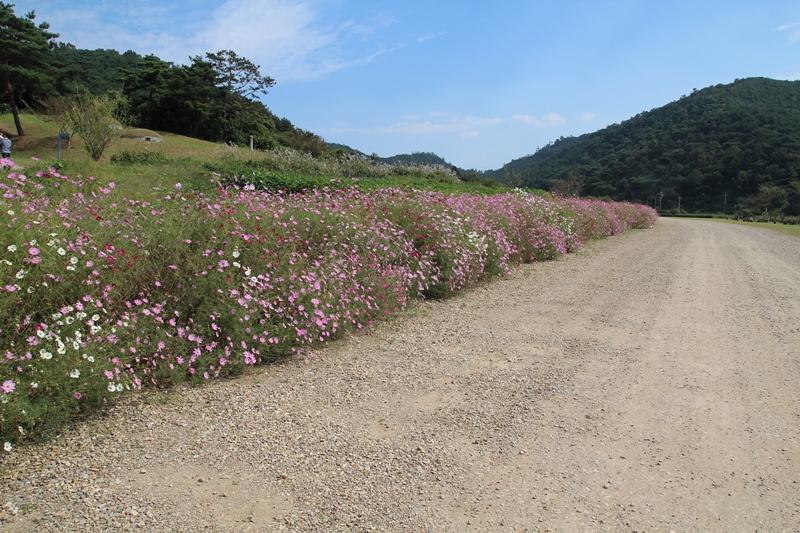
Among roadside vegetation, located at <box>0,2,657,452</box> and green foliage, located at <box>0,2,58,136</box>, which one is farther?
green foliage, located at <box>0,2,58,136</box>

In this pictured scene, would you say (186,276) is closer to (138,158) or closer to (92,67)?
(138,158)

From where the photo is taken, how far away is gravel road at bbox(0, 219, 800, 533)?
7.91ft

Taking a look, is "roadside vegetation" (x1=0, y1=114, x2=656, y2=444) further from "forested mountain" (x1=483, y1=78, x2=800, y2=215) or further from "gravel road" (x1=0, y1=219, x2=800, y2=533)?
"forested mountain" (x1=483, y1=78, x2=800, y2=215)

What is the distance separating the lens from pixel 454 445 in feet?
10.1

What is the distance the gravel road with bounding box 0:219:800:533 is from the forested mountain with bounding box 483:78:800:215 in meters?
46.5

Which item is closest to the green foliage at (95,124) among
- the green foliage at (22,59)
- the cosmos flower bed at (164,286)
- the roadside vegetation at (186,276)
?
the green foliage at (22,59)

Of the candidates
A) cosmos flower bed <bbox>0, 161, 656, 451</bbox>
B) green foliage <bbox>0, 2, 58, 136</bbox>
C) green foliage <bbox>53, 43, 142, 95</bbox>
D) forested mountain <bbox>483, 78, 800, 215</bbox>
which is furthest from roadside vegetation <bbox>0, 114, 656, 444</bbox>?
forested mountain <bbox>483, 78, 800, 215</bbox>

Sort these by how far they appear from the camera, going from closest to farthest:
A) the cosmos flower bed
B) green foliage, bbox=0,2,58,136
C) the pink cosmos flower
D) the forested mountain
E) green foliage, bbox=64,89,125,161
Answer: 1. the pink cosmos flower
2. the cosmos flower bed
3. green foliage, bbox=64,89,125,161
4. green foliage, bbox=0,2,58,136
5. the forested mountain

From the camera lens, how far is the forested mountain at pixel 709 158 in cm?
6059

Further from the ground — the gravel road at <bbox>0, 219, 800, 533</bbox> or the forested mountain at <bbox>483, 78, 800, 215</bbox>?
the forested mountain at <bbox>483, 78, 800, 215</bbox>

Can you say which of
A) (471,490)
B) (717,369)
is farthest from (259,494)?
(717,369)

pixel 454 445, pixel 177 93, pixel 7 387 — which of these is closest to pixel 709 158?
pixel 177 93

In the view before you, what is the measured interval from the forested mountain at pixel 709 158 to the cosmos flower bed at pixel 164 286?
45.6m

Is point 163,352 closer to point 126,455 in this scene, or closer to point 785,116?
point 126,455
